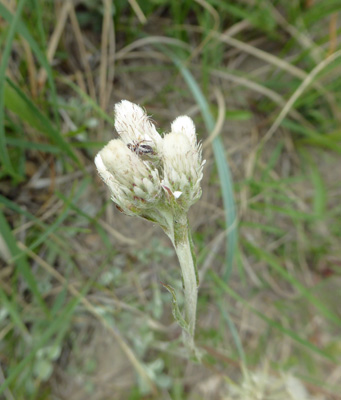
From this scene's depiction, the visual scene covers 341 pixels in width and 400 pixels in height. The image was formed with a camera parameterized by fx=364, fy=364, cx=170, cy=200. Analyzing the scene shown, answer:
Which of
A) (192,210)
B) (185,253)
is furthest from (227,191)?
(185,253)

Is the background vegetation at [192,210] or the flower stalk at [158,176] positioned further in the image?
the background vegetation at [192,210]

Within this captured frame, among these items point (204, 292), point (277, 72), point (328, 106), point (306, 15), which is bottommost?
point (204, 292)

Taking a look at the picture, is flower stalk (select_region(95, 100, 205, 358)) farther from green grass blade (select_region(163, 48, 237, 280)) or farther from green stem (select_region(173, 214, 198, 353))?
green grass blade (select_region(163, 48, 237, 280))

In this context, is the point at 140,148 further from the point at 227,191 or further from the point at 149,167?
the point at 227,191

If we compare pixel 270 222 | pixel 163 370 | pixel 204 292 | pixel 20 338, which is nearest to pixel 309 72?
pixel 270 222

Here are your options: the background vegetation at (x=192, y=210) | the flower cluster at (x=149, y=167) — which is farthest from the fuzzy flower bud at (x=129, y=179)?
the background vegetation at (x=192, y=210)

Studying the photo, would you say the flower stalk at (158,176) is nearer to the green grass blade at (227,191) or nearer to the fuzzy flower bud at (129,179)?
the fuzzy flower bud at (129,179)

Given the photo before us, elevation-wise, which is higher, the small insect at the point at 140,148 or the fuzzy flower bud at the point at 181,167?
the small insect at the point at 140,148

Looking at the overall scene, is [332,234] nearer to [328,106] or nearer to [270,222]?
[270,222]
